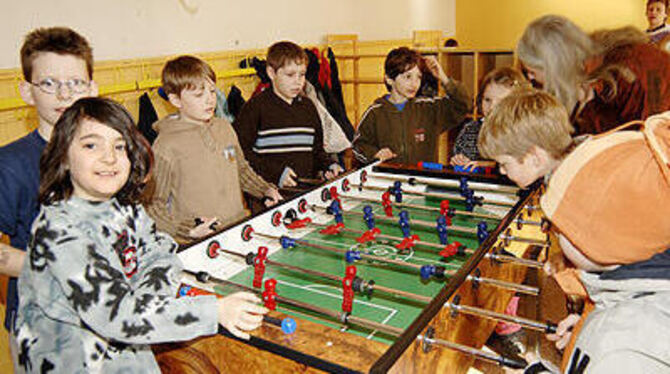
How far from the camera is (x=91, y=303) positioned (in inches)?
40.7

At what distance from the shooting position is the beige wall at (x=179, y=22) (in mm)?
2629

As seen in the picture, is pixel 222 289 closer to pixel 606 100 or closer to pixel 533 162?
pixel 533 162

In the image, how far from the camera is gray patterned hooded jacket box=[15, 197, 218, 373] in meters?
1.04

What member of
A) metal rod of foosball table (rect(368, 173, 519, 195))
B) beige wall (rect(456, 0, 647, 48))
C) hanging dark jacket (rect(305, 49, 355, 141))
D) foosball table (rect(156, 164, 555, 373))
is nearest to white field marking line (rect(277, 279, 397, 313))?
foosball table (rect(156, 164, 555, 373))

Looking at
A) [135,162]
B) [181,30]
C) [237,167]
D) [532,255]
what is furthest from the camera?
[181,30]

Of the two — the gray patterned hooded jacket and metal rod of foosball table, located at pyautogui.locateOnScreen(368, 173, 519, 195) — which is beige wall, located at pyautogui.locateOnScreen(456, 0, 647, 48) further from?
the gray patterned hooded jacket

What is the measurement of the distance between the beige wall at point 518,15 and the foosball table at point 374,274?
20.1ft

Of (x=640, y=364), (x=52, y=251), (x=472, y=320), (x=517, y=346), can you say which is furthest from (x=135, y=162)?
(x=517, y=346)

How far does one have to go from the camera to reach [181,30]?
11.4 ft

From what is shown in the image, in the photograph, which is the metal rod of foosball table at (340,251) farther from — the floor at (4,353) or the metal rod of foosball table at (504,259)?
the floor at (4,353)

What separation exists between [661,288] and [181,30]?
10.9 ft

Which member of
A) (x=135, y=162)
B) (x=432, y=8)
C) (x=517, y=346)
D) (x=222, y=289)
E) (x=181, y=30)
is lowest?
(x=517, y=346)

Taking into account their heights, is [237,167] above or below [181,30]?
below

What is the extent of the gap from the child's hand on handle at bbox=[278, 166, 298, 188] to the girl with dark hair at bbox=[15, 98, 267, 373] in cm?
144
